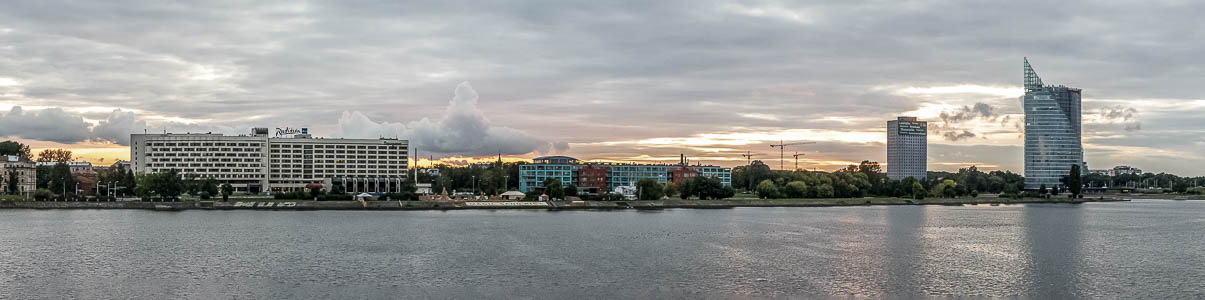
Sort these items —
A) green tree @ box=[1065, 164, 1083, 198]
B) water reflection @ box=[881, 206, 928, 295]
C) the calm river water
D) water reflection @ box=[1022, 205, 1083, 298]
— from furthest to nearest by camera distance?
green tree @ box=[1065, 164, 1083, 198] < water reflection @ box=[881, 206, 928, 295] < water reflection @ box=[1022, 205, 1083, 298] < the calm river water

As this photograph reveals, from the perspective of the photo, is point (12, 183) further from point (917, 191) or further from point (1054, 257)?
point (917, 191)

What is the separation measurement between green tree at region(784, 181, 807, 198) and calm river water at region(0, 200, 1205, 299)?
48.5 m

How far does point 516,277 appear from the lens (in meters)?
42.8

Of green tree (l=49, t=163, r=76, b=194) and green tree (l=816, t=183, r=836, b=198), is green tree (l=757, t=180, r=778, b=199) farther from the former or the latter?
green tree (l=49, t=163, r=76, b=194)

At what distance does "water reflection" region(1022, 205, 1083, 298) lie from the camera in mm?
40844

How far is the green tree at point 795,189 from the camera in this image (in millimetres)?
133500

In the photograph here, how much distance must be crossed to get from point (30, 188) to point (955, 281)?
426ft

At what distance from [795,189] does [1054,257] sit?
79.5 meters

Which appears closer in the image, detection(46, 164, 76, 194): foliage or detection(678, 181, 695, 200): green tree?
detection(46, 164, 76, 194): foliage

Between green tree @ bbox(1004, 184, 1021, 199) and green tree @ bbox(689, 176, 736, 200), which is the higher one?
green tree @ bbox(689, 176, 736, 200)

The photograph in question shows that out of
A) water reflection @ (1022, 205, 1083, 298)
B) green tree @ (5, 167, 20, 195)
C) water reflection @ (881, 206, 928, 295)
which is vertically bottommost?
water reflection @ (1022, 205, 1083, 298)

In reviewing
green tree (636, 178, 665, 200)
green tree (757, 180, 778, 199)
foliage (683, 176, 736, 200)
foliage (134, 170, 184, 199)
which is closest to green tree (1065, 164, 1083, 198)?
green tree (757, 180, 778, 199)

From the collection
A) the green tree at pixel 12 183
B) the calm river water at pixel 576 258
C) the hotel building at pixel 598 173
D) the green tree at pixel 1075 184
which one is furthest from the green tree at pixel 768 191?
the green tree at pixel 12 183

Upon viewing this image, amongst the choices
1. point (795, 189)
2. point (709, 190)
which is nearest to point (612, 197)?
point (709, 190)
